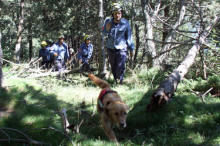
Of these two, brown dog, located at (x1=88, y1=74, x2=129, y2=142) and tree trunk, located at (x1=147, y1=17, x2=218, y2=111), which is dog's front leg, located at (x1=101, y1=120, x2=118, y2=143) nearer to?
brown dog, located at (x1=88, y1=74, x2=129, y2=142)

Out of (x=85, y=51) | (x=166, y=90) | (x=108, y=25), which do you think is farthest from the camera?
(x=85, y=51)

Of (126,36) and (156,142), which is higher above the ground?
(126,36)

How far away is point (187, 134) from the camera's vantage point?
307cm

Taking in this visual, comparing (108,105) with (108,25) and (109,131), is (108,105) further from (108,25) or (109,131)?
(108,25)

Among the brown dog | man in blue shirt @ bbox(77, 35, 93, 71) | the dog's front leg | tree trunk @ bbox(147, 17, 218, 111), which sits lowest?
the dog's front leg

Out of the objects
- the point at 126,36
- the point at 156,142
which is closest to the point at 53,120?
the point at 156,142

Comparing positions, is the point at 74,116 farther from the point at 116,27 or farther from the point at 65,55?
the point at 65,55

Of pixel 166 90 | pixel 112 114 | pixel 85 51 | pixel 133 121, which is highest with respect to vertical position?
pixel 85 51

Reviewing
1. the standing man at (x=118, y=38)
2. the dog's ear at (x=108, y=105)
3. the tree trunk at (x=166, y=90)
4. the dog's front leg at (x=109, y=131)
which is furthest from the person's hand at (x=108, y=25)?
the dog's front leg at (x=109, y=131)

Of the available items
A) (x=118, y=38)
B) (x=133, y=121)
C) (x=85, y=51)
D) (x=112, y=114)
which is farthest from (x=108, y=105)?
(x=85, y=51)

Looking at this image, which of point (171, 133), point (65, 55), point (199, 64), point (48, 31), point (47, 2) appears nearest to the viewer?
point (171, 133)

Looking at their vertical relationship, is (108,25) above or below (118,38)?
above

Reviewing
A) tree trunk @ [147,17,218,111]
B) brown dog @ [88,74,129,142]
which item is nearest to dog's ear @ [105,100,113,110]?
brown dog @ [88,74,129,142]

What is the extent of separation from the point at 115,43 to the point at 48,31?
1263 cm
